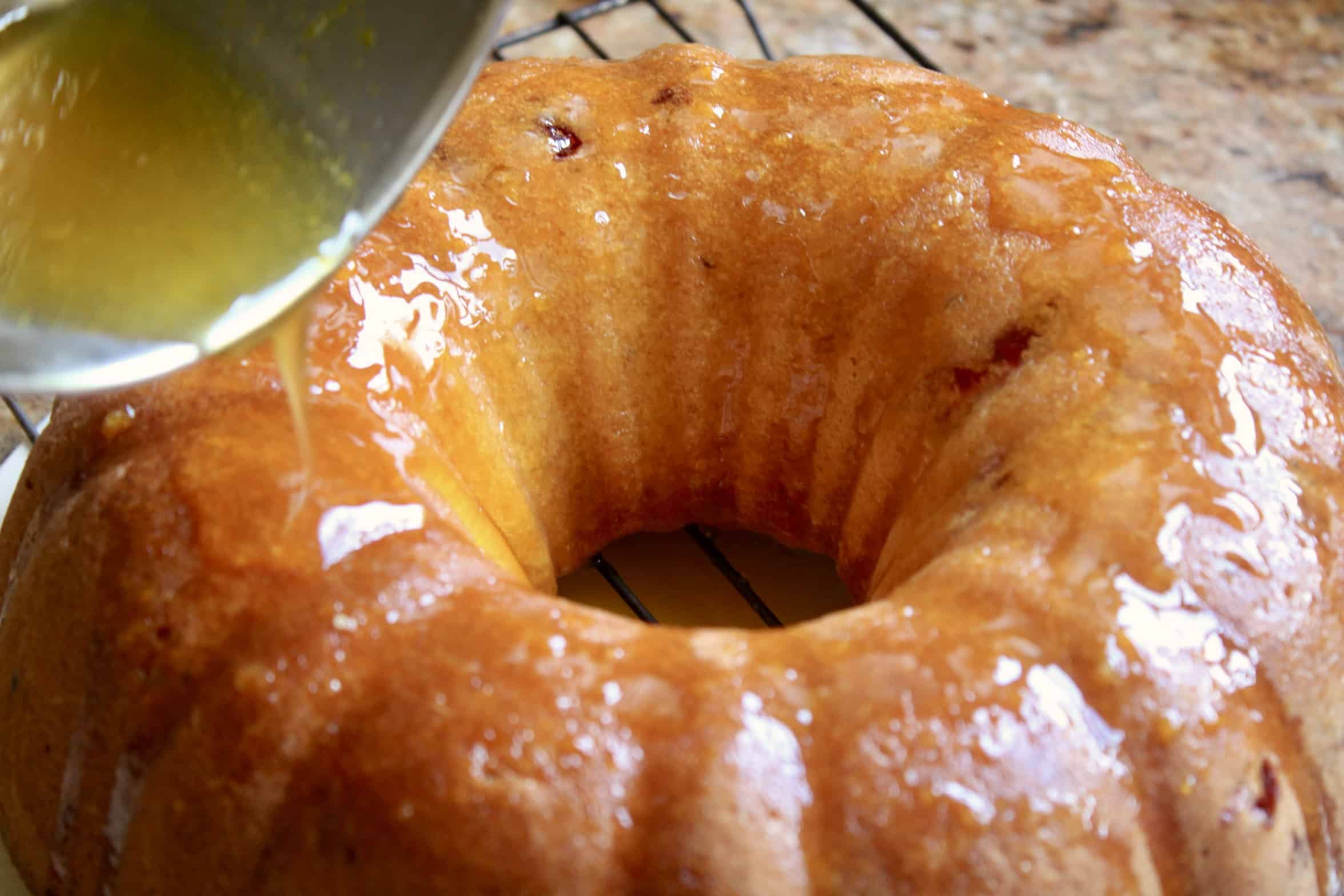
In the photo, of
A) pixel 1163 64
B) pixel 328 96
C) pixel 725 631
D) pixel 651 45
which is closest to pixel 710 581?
pixel 725 631

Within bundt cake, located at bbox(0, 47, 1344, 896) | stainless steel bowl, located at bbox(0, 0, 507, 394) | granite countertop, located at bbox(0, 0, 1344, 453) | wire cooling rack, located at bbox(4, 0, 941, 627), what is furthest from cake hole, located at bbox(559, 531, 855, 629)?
granite countertop, located at bbox(0, 0, 1344, 453)

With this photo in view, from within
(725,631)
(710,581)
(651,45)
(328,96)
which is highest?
(328,96)

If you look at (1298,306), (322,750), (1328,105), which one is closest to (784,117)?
(1298,306)

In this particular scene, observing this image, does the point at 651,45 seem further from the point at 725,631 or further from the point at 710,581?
the point at 725,631

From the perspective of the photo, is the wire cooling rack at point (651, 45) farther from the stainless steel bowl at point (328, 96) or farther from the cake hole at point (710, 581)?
the stainless steel bowl at point (328, 96)

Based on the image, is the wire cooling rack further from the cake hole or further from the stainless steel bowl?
the stainless steel bowl

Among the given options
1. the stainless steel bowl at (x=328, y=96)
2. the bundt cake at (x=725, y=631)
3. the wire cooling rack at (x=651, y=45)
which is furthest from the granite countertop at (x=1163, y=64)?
the stainless steel bowl at (x=328, y=96)
